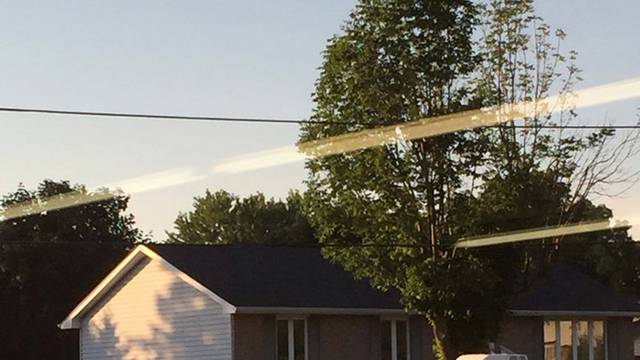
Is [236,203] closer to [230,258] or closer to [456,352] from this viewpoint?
[230,258]

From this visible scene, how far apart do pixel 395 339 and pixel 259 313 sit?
5.70 meters

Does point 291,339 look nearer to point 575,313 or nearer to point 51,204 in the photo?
point 575,313

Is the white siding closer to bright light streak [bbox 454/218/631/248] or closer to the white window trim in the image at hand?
the white window trim

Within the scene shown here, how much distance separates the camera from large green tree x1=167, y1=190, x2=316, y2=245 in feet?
312

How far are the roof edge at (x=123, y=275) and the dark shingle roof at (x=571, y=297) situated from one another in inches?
429

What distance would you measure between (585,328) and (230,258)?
13869 millimetres

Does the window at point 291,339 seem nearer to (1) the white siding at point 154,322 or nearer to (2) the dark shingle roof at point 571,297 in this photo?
(1) the white siding at point 154,322

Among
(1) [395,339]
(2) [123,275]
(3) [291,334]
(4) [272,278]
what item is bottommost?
(1) [395,339]

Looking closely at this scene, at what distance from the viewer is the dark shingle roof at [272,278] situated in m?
41.7

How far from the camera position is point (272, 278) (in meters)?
43.8

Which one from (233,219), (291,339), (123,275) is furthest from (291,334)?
(233,219)

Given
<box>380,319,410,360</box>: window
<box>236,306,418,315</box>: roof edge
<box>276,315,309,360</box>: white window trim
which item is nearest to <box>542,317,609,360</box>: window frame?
<box>380,319,410,360</box>: window

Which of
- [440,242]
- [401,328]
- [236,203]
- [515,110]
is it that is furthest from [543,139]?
[236,203]

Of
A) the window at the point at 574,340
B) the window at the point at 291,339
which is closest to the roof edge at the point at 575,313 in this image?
the window at the point at 574,340
